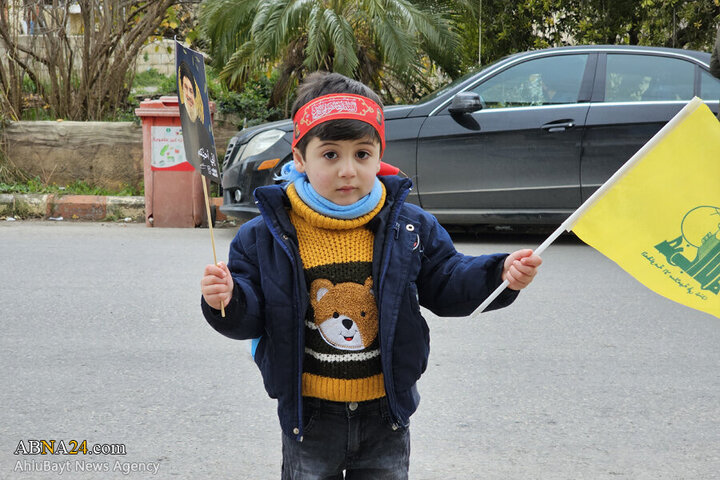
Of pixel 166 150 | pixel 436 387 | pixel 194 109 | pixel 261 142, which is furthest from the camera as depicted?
pixel 166 150

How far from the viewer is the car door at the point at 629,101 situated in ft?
23.3

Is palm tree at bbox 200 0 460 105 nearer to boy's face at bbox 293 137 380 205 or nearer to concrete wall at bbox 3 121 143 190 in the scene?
concrete wall at bbox 3 121 143 190

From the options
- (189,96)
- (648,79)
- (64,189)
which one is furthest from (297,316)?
(64,189)

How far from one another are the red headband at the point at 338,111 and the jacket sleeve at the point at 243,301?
299 mm

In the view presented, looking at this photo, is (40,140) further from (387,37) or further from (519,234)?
(519,234)

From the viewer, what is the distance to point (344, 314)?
202cm

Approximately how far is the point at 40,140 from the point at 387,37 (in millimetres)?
4049

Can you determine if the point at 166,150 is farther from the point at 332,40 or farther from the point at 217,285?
the point at 217,285

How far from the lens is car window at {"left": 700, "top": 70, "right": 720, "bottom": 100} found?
7.07 m

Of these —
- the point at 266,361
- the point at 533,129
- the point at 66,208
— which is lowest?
the point at 66,208

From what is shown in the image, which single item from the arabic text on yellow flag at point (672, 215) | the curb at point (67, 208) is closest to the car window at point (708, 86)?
the curb at point (67, 208)

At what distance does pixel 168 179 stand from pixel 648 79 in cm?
450

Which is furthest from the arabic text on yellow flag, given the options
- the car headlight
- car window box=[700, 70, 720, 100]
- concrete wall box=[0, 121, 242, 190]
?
concrete wall box=[0, 121, 242, 190]

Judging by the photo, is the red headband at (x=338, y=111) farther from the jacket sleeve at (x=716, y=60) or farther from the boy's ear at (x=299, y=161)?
the jacket sleeve at (x=716, y=60)
